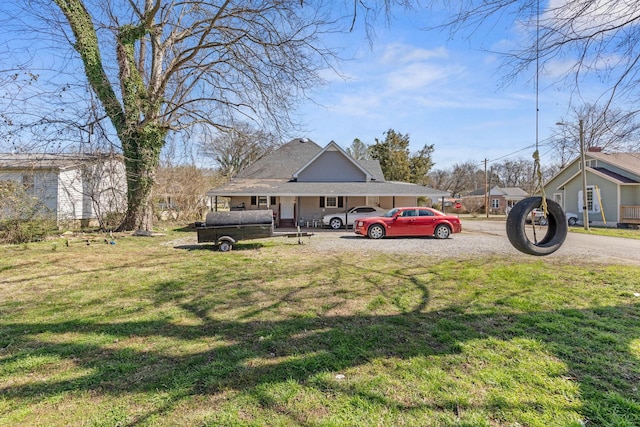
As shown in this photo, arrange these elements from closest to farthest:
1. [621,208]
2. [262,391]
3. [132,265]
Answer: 1. [262,391]
2. [132,265]
3. [621,208]

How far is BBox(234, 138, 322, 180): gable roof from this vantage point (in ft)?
75.5

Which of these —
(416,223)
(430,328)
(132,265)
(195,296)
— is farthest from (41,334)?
(416,223)

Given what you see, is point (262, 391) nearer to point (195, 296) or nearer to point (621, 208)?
point (195, 296)

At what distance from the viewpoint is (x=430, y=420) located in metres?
2.23

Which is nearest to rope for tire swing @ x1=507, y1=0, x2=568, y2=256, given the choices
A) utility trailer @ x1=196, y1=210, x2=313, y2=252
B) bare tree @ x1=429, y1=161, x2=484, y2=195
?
utility trailer @ x1=196, y1=210, x2=313, y2=252

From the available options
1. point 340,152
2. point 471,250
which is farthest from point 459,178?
point 471,250

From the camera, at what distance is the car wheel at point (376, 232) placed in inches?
530

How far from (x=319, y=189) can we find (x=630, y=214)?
2117 centimetres

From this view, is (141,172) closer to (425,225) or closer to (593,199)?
(425,225)

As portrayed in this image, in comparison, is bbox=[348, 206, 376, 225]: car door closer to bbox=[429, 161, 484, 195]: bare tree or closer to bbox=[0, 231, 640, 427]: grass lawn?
bbox=[0, 231, 640, 427]: grass lawn

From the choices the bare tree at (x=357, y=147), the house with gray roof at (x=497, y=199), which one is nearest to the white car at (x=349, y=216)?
the house with gray roof at (x=497, y=199)

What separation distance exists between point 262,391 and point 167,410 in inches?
28.9

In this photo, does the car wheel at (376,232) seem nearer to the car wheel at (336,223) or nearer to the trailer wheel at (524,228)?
the car wheel at (336,223)

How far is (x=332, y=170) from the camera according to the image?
21.7 meters
